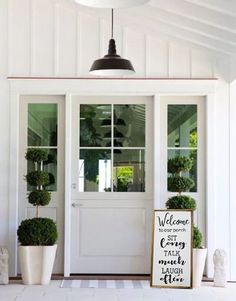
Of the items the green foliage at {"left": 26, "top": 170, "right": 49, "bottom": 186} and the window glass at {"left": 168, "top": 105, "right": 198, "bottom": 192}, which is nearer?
the green foliage at {"left": 26, "top": 170, "right": 49, "bottom": 186}

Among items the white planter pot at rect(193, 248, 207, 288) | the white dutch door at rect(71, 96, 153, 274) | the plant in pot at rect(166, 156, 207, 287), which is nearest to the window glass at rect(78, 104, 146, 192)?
the white dutch door at rect(71, 96, 153, 274)

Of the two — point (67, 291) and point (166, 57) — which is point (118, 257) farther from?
point (166, 57)

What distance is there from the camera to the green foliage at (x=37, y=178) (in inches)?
263

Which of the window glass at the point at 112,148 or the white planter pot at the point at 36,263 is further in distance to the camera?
the window glass at the point at 112,148

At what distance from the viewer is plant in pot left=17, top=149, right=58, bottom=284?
6.56 meters

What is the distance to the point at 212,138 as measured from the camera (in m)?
7.02

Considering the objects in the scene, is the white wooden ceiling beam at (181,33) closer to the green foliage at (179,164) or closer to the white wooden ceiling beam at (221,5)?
the white wooden ceiling beam at (221,5)

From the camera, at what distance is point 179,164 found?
6.71 meters

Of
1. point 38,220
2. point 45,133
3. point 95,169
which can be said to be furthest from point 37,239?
point 45,133

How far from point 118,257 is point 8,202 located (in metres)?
1.47

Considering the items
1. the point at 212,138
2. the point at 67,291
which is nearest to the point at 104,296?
the point at 67,291

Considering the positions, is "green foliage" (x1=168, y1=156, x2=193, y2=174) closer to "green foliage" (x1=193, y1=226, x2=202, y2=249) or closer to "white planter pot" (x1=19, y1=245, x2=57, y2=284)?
"green foliage" (x1=193, y1=226, x2=202, y2=249)

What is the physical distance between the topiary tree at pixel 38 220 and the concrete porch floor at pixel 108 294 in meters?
0.52

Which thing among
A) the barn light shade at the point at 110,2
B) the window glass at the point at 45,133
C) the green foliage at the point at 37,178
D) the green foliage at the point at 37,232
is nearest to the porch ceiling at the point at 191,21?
the window glass at the point at 45,133
